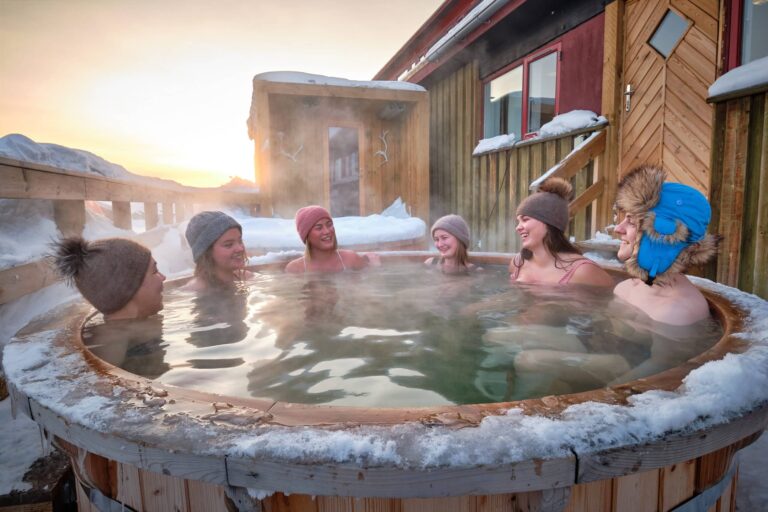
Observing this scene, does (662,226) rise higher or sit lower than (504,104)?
lower

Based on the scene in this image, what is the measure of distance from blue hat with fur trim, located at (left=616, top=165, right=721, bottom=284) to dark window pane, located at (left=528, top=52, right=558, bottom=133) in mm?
5691

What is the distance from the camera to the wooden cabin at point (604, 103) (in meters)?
3.68

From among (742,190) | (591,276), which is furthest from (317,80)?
(742,190)

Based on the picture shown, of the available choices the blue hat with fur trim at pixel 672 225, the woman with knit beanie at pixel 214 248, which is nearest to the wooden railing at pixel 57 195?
the woman with knit beanie at pixel 214 248

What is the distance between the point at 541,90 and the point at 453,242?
4.48m

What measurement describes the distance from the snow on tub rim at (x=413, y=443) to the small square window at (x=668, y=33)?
4.96m

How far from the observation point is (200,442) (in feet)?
3.15

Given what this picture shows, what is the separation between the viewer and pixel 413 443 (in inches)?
36.5

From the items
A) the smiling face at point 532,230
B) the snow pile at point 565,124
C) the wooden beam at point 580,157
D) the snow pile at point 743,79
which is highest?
the snow pile at point 565,124

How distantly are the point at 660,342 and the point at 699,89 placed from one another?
384 centimetres

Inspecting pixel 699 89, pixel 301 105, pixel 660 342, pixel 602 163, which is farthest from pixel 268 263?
pixel 301 105

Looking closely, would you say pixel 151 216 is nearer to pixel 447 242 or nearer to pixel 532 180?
pixel 447 242

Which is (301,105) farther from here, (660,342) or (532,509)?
(532,509)

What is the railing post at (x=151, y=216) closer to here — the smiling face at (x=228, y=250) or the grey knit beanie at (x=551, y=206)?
the smiling face at (x=228, y=250)
